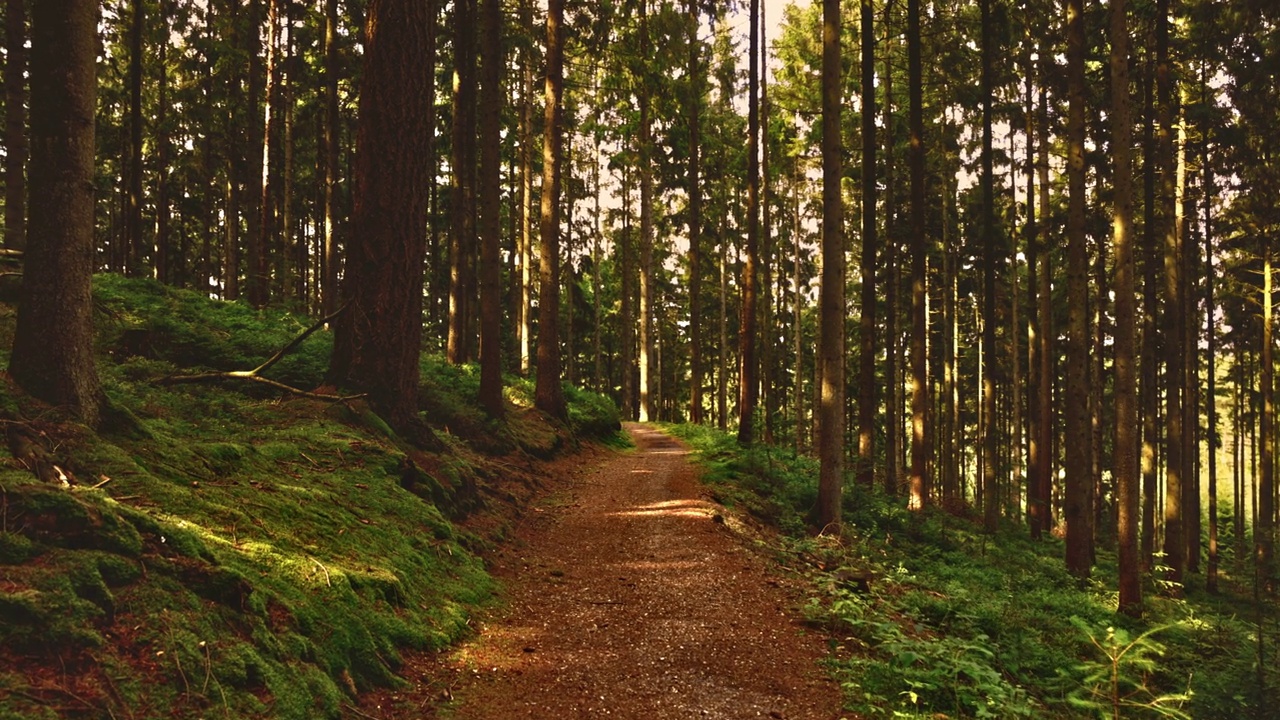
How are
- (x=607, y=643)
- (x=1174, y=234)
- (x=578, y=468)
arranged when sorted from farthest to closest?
(x=1174, y=234), (x=578, y=468), (x=607, y=643)

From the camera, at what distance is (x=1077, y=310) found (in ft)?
44.4

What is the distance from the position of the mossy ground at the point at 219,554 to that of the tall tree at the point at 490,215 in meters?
3.73

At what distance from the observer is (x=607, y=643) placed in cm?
621

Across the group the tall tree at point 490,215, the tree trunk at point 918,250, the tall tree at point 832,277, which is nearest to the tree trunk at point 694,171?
the tree trunk at point 918,250

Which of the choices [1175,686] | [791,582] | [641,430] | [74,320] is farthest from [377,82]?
[641,430]

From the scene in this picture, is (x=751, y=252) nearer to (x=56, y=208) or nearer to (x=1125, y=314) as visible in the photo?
(x=1125, y=314)

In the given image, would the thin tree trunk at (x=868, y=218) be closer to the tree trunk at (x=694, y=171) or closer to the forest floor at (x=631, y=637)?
the tree trunk at (x=694, y=171)

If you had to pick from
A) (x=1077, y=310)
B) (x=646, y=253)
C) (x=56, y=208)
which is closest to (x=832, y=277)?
(x=1077, y=310)

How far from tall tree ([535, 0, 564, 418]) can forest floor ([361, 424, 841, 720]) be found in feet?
22.7

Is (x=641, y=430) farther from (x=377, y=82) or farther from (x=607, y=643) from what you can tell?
(x=607, y=643)

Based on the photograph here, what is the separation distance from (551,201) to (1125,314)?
472 inches

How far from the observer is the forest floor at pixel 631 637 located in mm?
5066

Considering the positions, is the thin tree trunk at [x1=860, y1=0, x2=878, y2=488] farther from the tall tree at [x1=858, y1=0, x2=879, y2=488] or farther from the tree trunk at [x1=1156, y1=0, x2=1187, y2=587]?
the tree trunk at [x1=1156, y1=0, x2=1187, y2=587]

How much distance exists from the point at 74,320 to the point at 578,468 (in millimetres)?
10806
